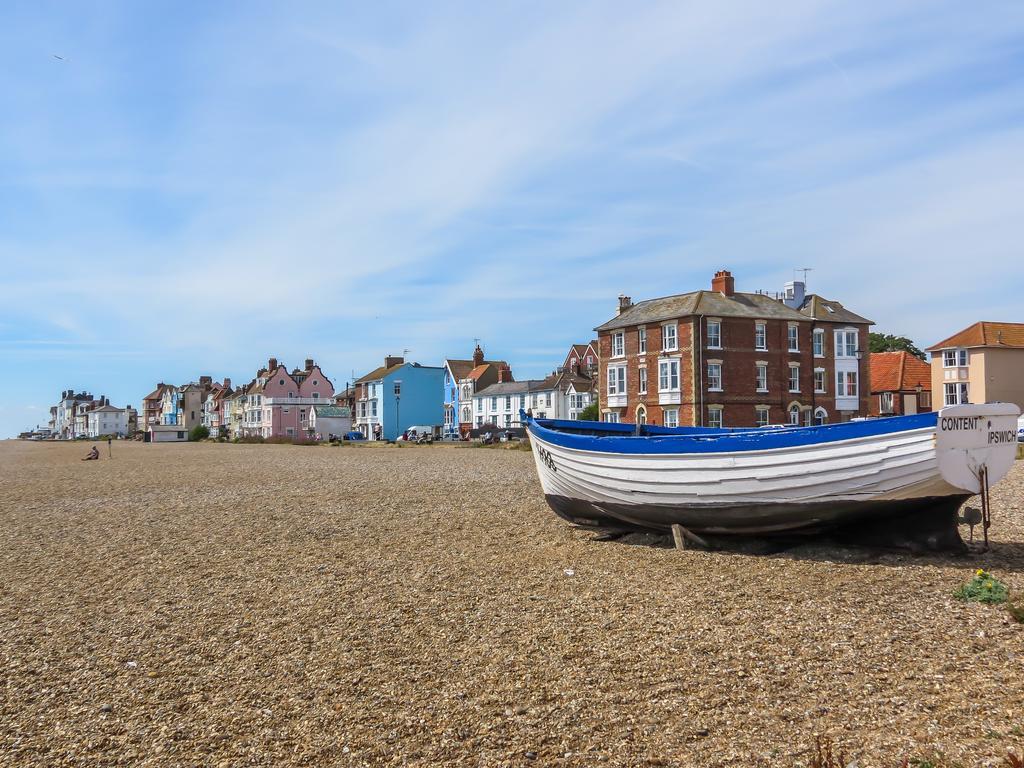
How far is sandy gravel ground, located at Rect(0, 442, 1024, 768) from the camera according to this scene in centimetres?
492

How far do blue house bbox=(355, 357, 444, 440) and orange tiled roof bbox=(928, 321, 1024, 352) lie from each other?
174ft

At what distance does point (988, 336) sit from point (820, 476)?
6075 cm

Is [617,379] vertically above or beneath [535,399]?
above

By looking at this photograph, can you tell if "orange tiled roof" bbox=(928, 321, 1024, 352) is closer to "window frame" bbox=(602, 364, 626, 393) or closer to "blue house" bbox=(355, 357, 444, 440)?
"window frame" bbox=(602, 364, 626, 393)

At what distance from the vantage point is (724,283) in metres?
52.3

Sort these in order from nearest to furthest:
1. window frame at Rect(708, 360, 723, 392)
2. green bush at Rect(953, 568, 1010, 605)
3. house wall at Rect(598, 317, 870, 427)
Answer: green bush at Rect(953, 568, 1010, 605), house wall at Rect(598, 317, 870, 427), window frame at Rect(708, 360, 723, 392)

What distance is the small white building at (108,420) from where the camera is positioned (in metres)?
189

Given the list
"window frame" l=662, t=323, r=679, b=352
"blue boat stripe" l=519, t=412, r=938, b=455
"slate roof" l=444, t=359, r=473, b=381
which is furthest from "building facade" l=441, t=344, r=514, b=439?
"blue boat stripe" l=519, t=412, r=938, b=455

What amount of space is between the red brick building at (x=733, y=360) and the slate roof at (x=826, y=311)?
0.09 m

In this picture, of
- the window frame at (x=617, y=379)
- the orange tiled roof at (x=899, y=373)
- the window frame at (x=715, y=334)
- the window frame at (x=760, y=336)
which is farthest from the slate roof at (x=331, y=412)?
the window frame at (x=760, y=336)

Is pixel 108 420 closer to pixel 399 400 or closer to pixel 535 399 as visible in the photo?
pixel 399 400

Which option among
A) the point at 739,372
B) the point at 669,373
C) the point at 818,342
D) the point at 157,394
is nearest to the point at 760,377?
the point at 739,372

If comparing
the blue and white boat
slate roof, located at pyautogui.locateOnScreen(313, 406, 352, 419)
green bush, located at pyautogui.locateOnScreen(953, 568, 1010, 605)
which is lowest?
green bush, located at pyautogui.locateOnScreen(953, 568, 1010, 605)

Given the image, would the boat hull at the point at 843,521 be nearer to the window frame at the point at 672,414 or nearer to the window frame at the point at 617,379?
the window frame at the point at 672,414
